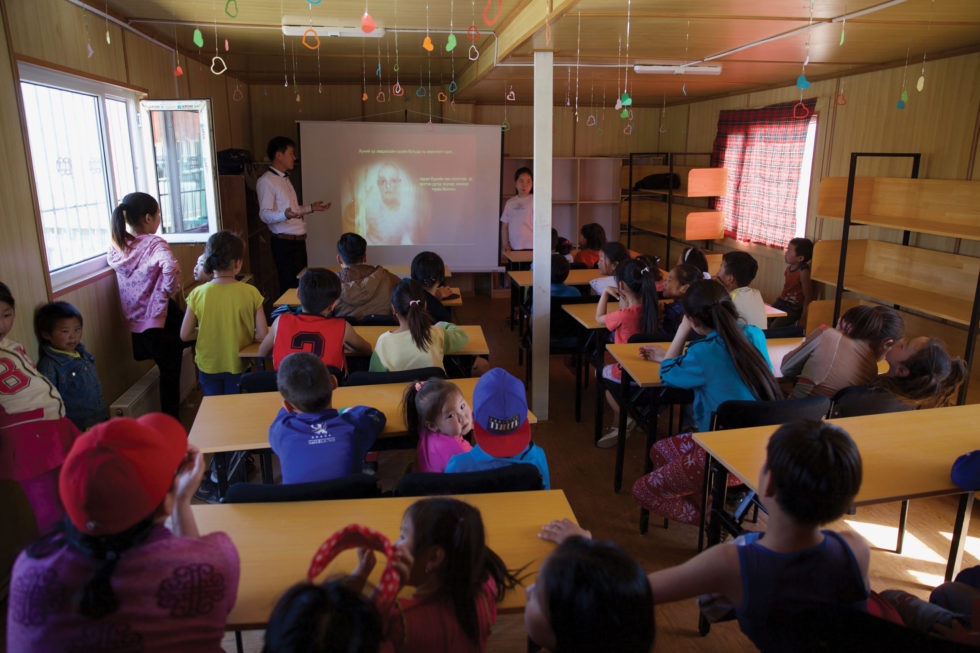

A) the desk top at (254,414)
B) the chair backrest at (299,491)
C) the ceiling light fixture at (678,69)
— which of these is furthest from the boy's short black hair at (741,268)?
the chair backrest at (299,491)

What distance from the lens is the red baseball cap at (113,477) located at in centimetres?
107

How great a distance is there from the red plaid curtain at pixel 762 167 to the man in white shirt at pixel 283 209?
4.55 metres

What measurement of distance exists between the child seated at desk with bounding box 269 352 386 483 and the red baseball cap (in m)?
0.84

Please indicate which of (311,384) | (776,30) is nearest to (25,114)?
(311,384)

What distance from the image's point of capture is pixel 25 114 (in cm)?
281

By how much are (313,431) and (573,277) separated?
11.7 ft

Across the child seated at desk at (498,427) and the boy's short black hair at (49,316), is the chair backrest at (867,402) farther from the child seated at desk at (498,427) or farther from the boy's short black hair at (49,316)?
the boy's short black hair at (49,316)

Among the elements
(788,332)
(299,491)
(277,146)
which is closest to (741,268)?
(788,332)

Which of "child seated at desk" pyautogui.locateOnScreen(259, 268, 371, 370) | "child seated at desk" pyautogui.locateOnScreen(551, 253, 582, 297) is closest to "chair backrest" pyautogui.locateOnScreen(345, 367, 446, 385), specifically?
"child seated at desk" pyautogui.locateOnScreen(259, 268, 371, 370)

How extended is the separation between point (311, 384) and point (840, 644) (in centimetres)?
158

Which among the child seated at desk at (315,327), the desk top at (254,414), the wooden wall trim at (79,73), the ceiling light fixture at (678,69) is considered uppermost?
the ceiling light fixture at (678,69)

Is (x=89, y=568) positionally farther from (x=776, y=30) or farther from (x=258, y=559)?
(x=776, y=30)

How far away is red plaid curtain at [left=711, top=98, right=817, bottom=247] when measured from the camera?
6.04 meters

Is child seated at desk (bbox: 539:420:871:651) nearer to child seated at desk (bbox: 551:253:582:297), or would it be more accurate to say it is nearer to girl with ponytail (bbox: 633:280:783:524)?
girl with ponytail (bbox: 633:280:783:524)
